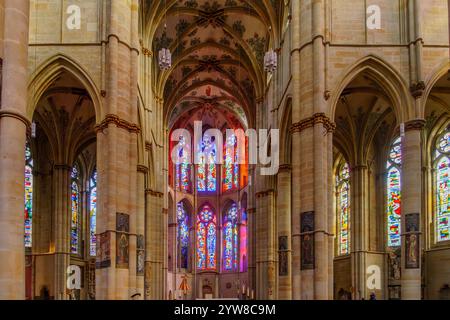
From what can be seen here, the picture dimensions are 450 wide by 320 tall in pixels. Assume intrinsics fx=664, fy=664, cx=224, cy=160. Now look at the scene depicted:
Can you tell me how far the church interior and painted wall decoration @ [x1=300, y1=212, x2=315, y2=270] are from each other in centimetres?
6

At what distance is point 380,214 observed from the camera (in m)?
35.0

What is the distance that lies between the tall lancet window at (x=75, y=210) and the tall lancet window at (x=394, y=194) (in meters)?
18.3

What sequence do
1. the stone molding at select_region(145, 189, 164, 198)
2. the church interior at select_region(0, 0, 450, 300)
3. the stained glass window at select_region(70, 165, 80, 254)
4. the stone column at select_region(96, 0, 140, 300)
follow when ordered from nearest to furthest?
the stone column at select_region(96, 0, 140, 300), the church interior at select_region(0, 0, 450, 300), the stained glass window at select_region(70, 165, 80, 254), the stone molding at select_region(145, 189, 164, 198)

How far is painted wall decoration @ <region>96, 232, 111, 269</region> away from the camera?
2492 centimetres

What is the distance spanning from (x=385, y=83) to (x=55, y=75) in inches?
522

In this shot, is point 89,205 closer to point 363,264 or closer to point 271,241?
point 271,241

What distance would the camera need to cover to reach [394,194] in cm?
3516

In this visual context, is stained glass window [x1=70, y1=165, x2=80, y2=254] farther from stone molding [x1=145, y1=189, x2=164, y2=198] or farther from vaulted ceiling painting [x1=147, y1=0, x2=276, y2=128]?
vaulted ceiling painting [x1=147, y1=0, x2=276, y2=128]

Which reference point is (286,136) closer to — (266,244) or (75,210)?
(266,244)

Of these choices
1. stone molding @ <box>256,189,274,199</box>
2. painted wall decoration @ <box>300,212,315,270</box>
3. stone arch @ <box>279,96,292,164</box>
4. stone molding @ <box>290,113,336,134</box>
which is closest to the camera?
painted wall decoration @ <box>300,212,315,270</box>

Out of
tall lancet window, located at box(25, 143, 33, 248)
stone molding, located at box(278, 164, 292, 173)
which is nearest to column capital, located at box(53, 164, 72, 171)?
tall lancet window, located at box(25, 143, 33, 248)

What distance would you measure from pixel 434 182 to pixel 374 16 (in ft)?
33.3

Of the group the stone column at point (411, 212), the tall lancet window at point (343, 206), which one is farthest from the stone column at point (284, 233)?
the stone column at point (411, 212)

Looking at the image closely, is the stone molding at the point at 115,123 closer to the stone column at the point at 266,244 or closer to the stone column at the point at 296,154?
the stone column at the point at 296,154
